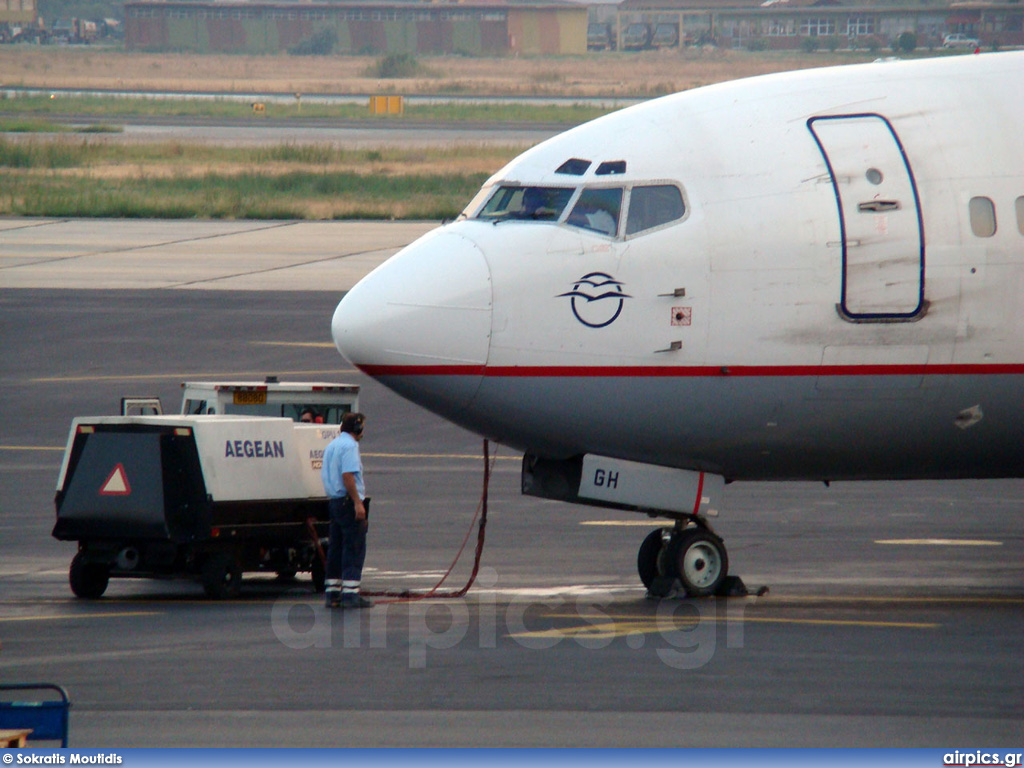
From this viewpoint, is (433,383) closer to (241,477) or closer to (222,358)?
(241,477)

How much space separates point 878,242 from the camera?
1564cm

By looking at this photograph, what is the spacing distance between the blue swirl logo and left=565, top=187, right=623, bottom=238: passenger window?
50cm

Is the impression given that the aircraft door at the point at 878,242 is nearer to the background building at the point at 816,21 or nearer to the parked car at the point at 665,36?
the background building at the point at 816,21

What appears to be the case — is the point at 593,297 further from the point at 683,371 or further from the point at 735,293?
the point at 735,293

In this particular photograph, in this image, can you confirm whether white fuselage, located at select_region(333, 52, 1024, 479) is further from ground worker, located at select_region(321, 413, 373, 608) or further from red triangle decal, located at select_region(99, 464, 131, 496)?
red triangle decal, located at select_region(99, 464, 131, 496)

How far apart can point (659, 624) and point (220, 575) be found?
194 inches

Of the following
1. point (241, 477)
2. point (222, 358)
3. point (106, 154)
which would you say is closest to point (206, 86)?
point (106, 154)

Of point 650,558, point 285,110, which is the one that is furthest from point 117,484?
point 285,110

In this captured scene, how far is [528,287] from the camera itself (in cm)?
1538

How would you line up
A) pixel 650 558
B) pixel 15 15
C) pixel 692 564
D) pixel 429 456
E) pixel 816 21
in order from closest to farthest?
pixel 692 564 < pixel 650 558 < pixel 429 456 < pixel 816 21 < pixel 15 15

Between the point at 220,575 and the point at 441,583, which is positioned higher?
the point at 220,575

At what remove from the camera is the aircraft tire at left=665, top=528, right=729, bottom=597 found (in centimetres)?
1666

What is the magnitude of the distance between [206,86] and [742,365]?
5452 inches

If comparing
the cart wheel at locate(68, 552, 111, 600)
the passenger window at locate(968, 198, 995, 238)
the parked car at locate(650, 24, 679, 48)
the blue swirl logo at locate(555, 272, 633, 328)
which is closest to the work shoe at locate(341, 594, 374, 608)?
the cart wheel at locate(68, 552, 111, 600)
